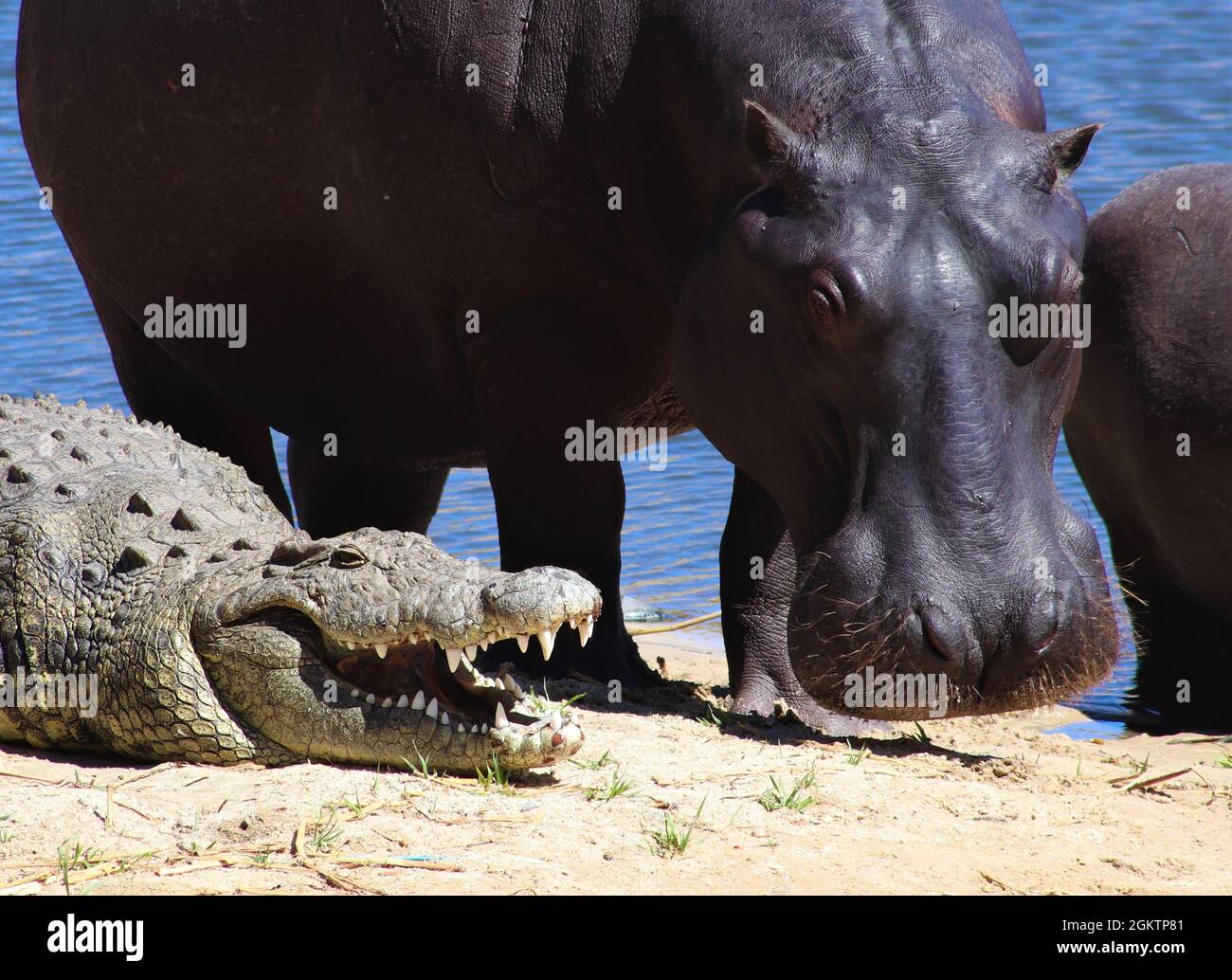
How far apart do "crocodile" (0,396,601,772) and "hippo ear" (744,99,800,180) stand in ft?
4.13

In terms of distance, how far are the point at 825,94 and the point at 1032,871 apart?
2163mm

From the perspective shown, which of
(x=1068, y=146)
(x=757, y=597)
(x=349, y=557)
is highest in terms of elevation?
(x=1068, y=146)

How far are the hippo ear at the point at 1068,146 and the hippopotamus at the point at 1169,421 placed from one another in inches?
65.8

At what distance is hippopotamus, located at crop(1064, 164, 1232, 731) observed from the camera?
622cm

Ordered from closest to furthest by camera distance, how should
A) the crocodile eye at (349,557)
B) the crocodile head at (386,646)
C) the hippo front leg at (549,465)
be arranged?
the crocodile head at (386,646) < the crocodile eye at (349,557) < the hippo front leg at (549,465)

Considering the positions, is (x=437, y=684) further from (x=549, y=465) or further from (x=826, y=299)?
(x=826, y=299)

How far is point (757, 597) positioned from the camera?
239 inches

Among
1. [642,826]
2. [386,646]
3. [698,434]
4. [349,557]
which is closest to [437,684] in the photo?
[386,646]

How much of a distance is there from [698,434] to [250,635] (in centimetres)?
718

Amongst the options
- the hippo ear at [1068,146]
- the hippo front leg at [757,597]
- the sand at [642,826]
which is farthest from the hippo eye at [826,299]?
the hippo front leg at [757,597]

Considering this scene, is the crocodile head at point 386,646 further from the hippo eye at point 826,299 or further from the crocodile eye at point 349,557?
the hippo eye at point 826,299

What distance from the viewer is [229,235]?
6.45m

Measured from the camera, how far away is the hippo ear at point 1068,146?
472cm
